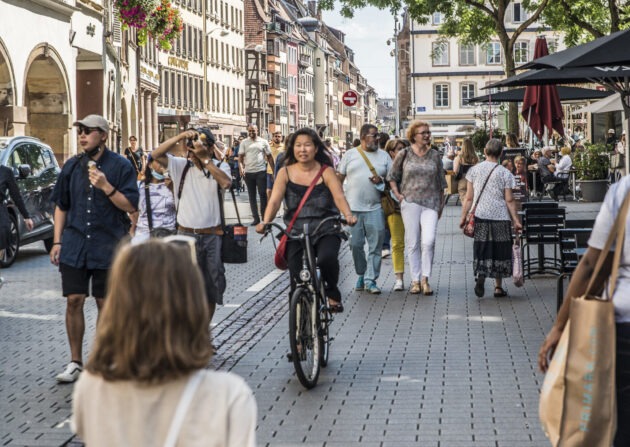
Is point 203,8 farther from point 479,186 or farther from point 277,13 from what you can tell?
point 479,186

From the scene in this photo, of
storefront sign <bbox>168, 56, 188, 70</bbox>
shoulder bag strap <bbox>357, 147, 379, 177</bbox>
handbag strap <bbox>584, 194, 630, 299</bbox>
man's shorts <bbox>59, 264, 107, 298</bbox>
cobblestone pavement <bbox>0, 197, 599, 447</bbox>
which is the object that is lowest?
cobblestone pavement <bbox>0, 197, 599, 447</bbox>

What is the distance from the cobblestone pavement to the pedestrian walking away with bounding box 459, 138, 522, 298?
36 centimetres

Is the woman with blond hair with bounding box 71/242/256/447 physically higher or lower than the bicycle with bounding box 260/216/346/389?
higher

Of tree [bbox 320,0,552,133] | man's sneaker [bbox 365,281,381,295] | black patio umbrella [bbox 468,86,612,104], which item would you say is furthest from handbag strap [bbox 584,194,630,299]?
tree [bbox 320,0,552,133]

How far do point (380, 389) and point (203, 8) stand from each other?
76.7 meters

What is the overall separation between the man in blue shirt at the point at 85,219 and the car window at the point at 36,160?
10696mm

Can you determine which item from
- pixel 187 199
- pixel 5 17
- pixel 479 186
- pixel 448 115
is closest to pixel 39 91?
pixel 5 17

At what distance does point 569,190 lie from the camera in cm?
3406

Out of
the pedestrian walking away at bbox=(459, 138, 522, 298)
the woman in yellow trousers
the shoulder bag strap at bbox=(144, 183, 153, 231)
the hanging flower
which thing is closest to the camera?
the shoulder bag strap at bbox=(144, 183, 153, 231)

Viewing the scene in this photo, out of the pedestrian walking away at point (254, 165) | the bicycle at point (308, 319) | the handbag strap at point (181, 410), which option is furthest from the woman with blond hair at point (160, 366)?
the pedestrian walking away at point (254, 165)

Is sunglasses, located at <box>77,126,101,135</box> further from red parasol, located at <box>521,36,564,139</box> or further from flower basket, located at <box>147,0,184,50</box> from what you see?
flower basket, located at <box>147,0,184,50</box>

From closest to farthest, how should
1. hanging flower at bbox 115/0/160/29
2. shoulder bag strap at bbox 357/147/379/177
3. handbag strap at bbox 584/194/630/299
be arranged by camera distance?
handbag strap at bbox 584/194/630/299
shoulder bag strap at bbox 357/147/379/177
hanging flower at bbox 115/0/160/29

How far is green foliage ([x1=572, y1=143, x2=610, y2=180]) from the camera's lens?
31375mm

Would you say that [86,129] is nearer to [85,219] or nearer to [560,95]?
[85,219]
